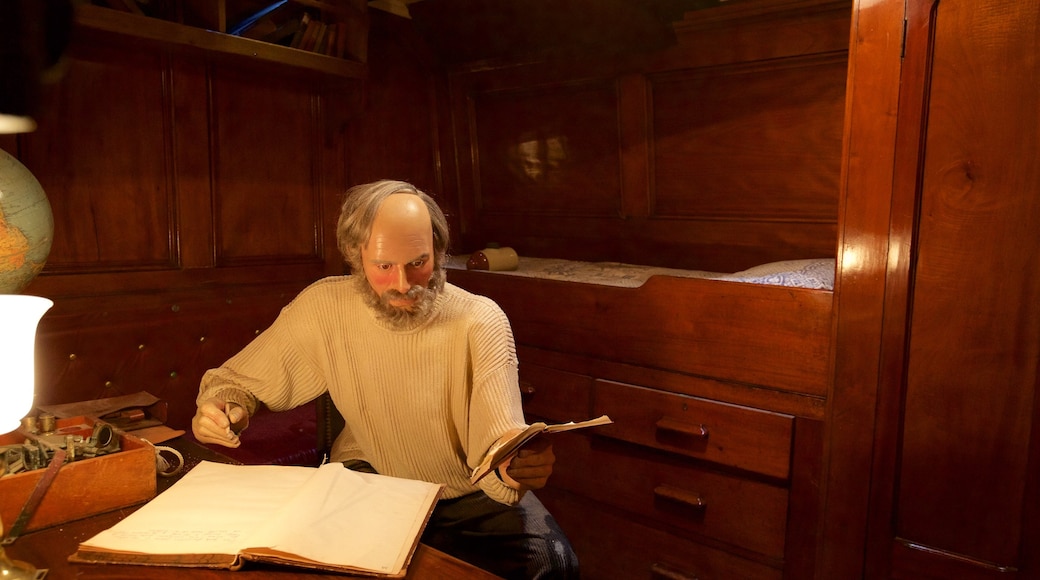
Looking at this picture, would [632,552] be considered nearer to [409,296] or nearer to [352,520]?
[409,296]

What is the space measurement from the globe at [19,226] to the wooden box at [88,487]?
61cm

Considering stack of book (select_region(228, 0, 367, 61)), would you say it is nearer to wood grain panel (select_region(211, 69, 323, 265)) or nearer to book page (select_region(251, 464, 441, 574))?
wood grain panel (select_region(211, 69, 323, 265))

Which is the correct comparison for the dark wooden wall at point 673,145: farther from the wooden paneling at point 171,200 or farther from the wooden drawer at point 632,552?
the wooden drawer at point 632,552

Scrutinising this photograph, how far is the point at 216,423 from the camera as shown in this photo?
1.35 m

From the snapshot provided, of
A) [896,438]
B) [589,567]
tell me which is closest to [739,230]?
[896,438]

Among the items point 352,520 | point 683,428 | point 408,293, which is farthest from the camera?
point 683,428

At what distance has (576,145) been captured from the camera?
279 centimetres

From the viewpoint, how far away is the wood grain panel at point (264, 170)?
236 centimetres

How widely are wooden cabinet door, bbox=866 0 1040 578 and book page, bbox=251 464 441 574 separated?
1.15 metres

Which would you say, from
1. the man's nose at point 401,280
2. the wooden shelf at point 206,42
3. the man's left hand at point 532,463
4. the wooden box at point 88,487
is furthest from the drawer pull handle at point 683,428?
the wooden shelf at point 206,42

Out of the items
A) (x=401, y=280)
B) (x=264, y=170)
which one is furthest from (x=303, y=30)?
(x=401, y=280)

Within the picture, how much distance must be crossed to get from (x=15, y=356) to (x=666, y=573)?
5.72 ft

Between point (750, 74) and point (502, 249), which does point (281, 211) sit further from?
point (750, 74)

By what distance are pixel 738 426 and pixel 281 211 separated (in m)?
1.74
